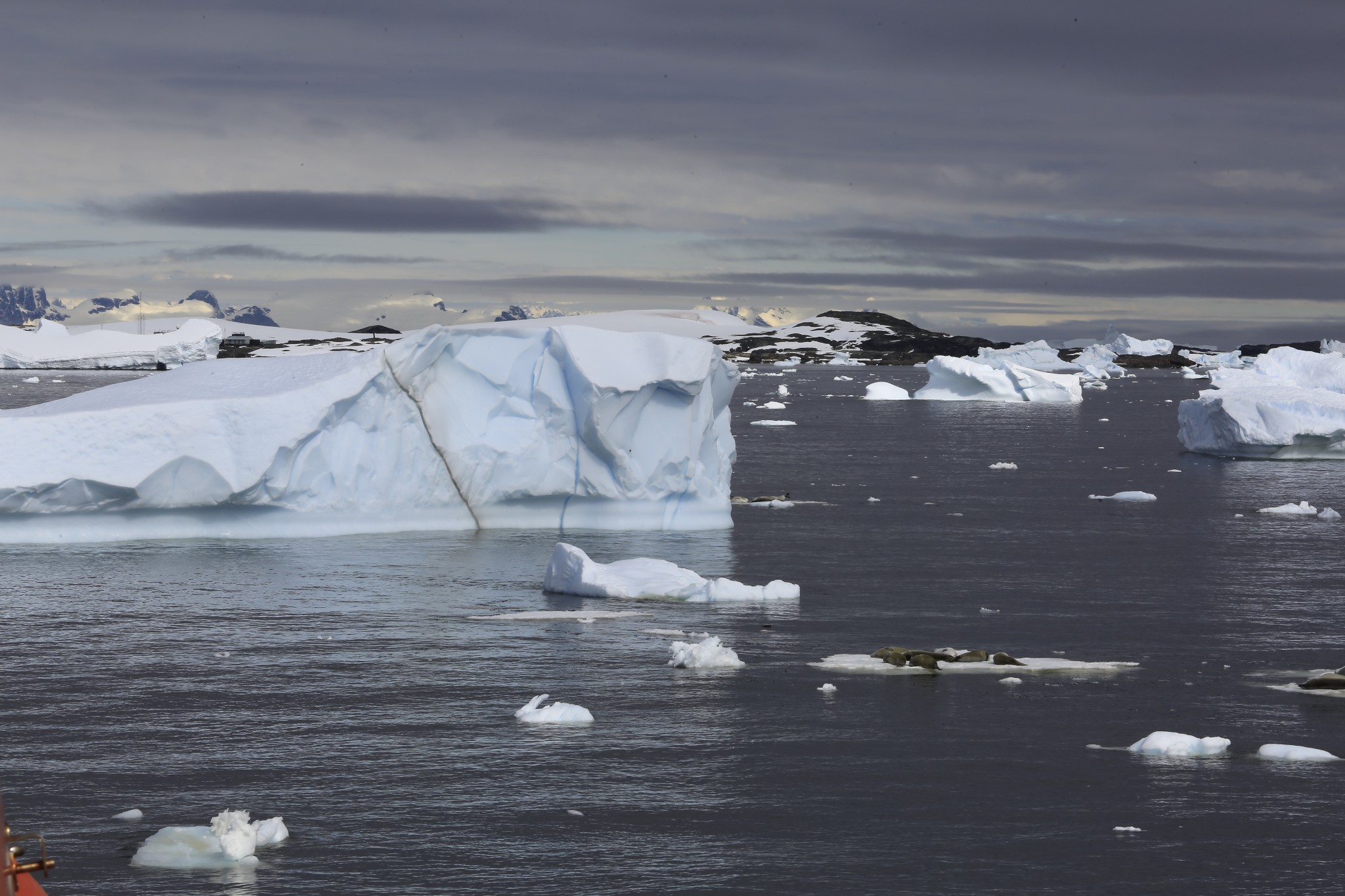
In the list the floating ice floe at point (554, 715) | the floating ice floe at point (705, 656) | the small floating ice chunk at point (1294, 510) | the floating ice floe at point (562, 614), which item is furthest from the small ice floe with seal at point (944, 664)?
the small floating ice chunk at point (1294, 510)

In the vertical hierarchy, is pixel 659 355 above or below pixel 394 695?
above

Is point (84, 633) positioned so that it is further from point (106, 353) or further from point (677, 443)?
point (106, 353)

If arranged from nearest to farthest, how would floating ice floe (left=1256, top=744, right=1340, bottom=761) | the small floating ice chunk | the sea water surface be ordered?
the sea water surface < floating ice floe (left=1256, top=744, right=1340, bottom=761) < the small floating ice chunk

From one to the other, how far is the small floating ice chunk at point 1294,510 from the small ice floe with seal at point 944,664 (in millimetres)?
19082

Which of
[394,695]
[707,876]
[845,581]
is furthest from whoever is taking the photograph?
[845,581]

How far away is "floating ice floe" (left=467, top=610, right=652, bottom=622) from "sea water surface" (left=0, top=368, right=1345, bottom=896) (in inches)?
11.7

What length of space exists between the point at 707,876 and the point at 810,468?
3576 centimetres

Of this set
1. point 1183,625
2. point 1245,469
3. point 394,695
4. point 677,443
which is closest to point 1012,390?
point 1245,469

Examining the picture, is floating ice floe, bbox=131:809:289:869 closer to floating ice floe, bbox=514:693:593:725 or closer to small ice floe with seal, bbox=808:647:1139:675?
floating ice floe, bbox=514:693:593:725

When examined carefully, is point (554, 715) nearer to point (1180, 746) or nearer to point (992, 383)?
point (1180, 746)

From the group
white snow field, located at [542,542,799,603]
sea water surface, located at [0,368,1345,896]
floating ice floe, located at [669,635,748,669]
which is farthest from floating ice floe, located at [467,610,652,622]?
floating ice floe, located at [669,635,748,669]

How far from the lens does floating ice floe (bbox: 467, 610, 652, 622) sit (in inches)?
714

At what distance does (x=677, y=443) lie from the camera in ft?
91.7

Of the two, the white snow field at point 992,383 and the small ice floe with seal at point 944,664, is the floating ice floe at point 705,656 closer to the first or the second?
the small ice floe with seal at point 944,664
